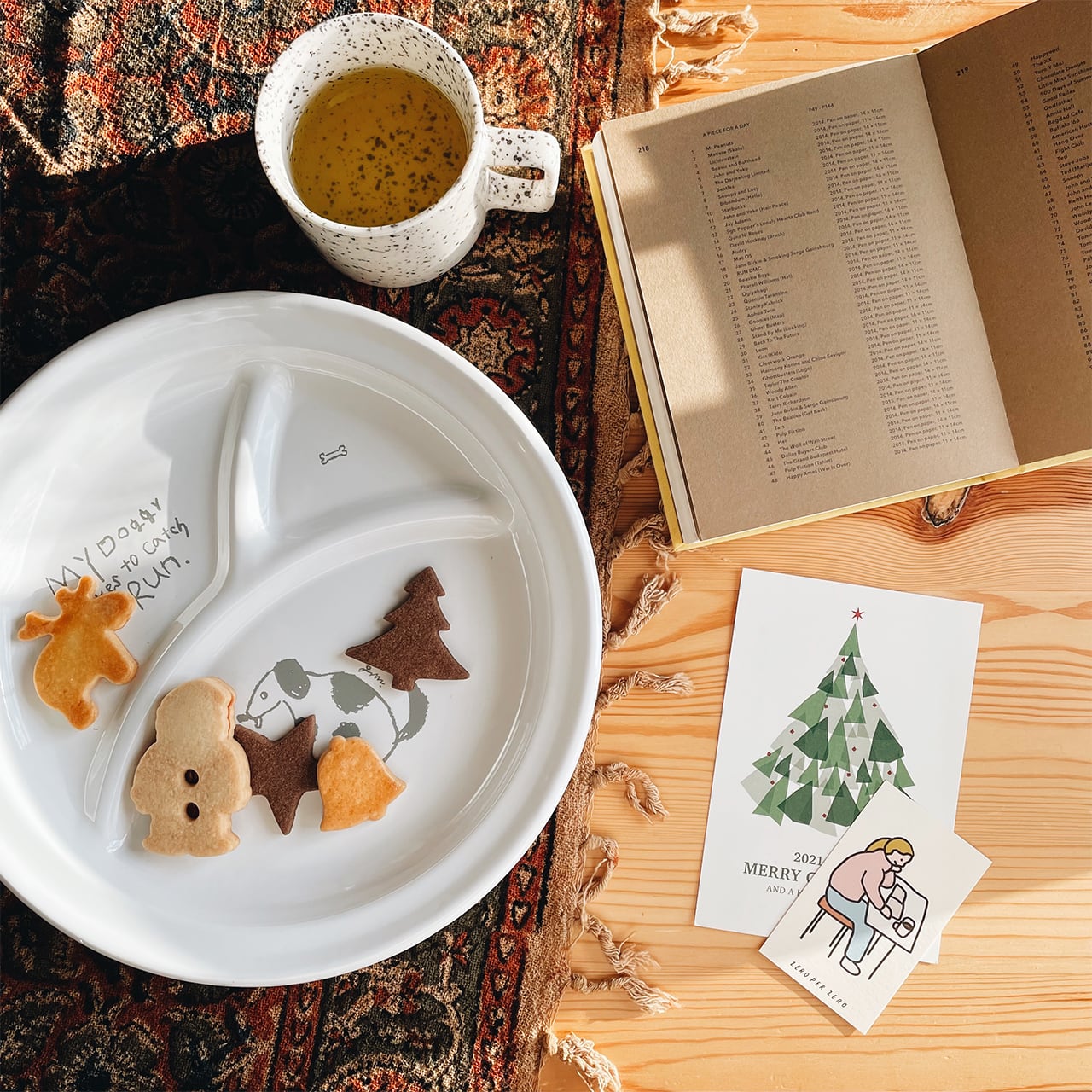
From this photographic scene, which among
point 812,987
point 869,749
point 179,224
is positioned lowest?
point 812,987

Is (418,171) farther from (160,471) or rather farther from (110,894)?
(110,894)

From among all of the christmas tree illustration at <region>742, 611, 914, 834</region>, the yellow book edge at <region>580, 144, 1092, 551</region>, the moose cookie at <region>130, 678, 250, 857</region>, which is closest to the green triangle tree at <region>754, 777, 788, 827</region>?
the christmas tree illustration at <region>742, 611, 914, 834</region>

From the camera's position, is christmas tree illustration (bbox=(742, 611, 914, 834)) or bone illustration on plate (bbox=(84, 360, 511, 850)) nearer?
bone illustration on plate (bbox=(84, 360, 511, 850))

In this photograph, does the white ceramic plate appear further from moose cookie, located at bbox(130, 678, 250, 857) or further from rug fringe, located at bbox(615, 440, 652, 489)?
rug fringe, located at bbox(615, 440, 652, 489)

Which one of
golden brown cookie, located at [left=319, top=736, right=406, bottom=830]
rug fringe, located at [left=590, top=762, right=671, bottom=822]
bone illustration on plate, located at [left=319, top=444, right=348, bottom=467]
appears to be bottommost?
rug fringe, located at [left=590, top=762, right=671, bottom=822]

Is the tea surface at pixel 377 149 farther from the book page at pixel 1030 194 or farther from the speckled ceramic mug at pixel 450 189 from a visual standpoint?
the book page at pixel 1030 194

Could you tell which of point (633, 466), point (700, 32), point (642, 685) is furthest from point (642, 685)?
point (700, 32)

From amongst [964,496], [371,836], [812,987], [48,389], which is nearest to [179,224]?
[48,389]
